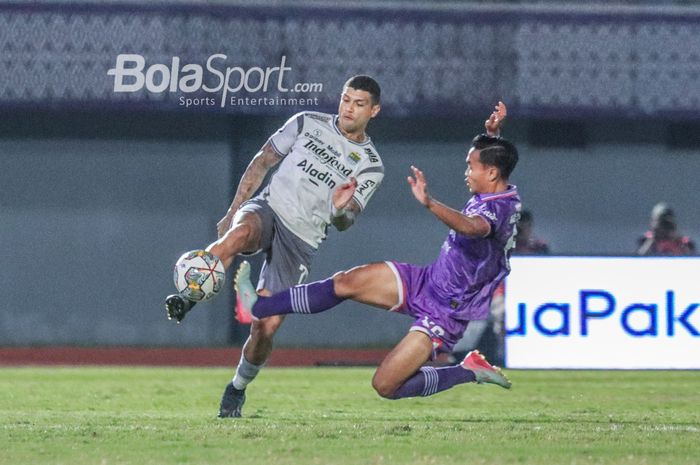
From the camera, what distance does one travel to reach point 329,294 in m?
7.35

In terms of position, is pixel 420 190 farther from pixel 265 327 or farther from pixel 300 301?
pixel 265 327

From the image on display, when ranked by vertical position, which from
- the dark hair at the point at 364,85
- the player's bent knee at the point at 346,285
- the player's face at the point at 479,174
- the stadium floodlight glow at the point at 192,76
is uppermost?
the stadium floodlight glow at the point at 192,76

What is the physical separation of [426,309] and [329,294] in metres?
0.52

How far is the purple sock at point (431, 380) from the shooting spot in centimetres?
744

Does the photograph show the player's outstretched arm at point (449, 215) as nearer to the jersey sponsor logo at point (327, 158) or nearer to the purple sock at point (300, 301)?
the purple sock at point (300, 301)

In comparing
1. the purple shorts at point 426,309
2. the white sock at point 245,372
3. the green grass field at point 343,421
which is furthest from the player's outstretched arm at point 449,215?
the white sock at point 245,372

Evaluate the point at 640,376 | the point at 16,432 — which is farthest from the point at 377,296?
the point at 640,376

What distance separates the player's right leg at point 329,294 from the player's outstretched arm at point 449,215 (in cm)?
62

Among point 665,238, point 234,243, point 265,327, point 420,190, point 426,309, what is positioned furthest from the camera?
point 665,238

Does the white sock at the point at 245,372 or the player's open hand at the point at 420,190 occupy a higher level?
the player's open hand at the point at 420,190

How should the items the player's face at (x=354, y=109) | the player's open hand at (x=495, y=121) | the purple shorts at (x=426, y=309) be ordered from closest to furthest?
the purple shorts at (x=426, y=309) → the player's open hand at (x=495, y=121) → the player's face at (x=354, y=109)

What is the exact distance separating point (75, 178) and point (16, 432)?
9.85 metres

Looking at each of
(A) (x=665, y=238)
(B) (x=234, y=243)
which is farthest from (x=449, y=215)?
(A) (x=665, y=238)

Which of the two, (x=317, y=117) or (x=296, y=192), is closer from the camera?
(x=296, y=192)
